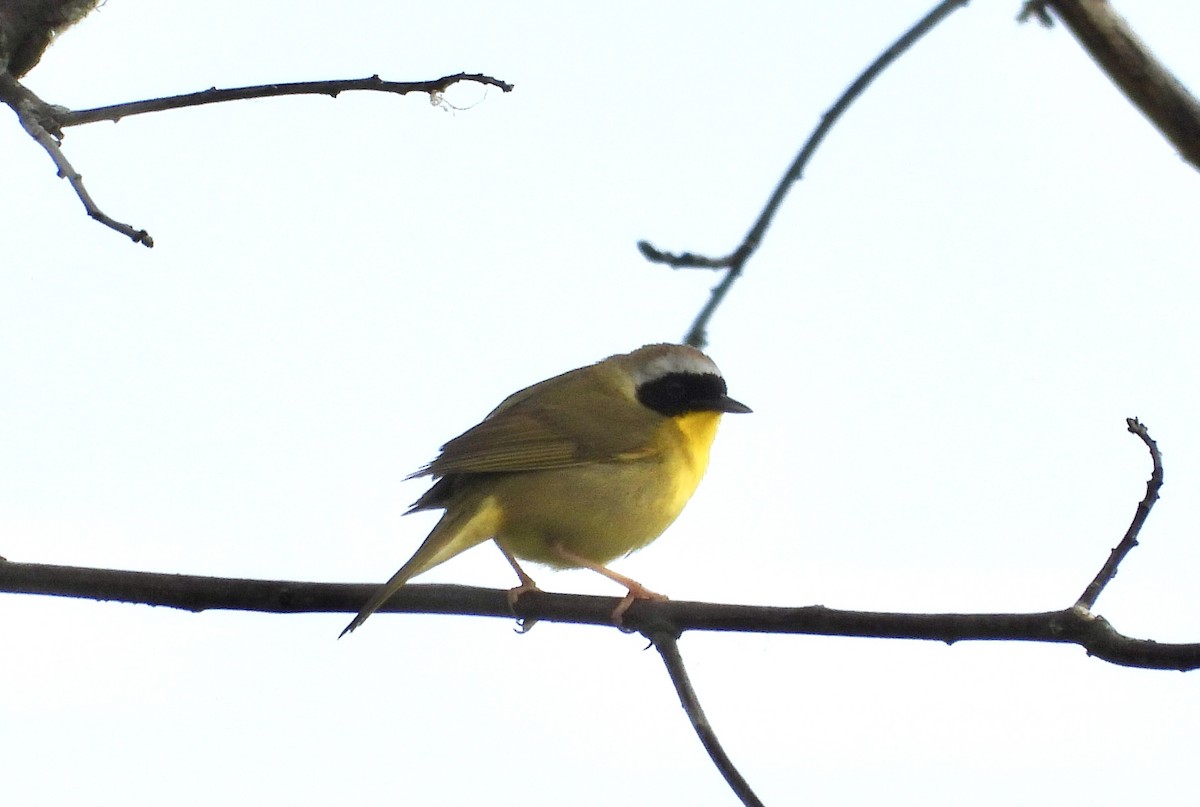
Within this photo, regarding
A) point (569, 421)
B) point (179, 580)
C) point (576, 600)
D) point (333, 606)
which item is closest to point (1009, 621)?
point (576, 600)

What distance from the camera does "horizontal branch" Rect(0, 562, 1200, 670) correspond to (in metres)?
2.79

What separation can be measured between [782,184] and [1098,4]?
1.50m

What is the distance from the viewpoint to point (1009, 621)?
283 centimetres

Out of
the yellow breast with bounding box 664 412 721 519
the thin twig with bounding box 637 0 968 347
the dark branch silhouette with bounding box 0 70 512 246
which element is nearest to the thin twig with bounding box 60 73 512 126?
the dark branch silhouette with bounding box 0 70 512 246

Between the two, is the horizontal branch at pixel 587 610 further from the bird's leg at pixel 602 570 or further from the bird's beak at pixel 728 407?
the bird's beak at pixel 728 407

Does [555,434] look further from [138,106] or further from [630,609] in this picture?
[138,106]

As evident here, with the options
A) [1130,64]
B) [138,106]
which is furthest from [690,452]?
[1130,64]

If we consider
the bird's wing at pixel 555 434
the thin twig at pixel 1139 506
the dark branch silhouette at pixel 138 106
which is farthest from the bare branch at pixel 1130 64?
the bird's wing at pixel 555 434

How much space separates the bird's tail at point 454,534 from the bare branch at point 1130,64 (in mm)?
2207

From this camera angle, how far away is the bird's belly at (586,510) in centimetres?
A: 477

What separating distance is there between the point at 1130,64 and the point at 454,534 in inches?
106

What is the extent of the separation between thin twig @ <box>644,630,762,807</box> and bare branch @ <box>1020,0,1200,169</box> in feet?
5.30

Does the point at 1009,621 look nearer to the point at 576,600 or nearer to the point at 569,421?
the point at 576,600

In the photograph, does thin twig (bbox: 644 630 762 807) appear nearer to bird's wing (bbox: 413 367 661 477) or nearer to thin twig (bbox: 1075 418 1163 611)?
thin twig (bbox: 1075 418 1163 611)
